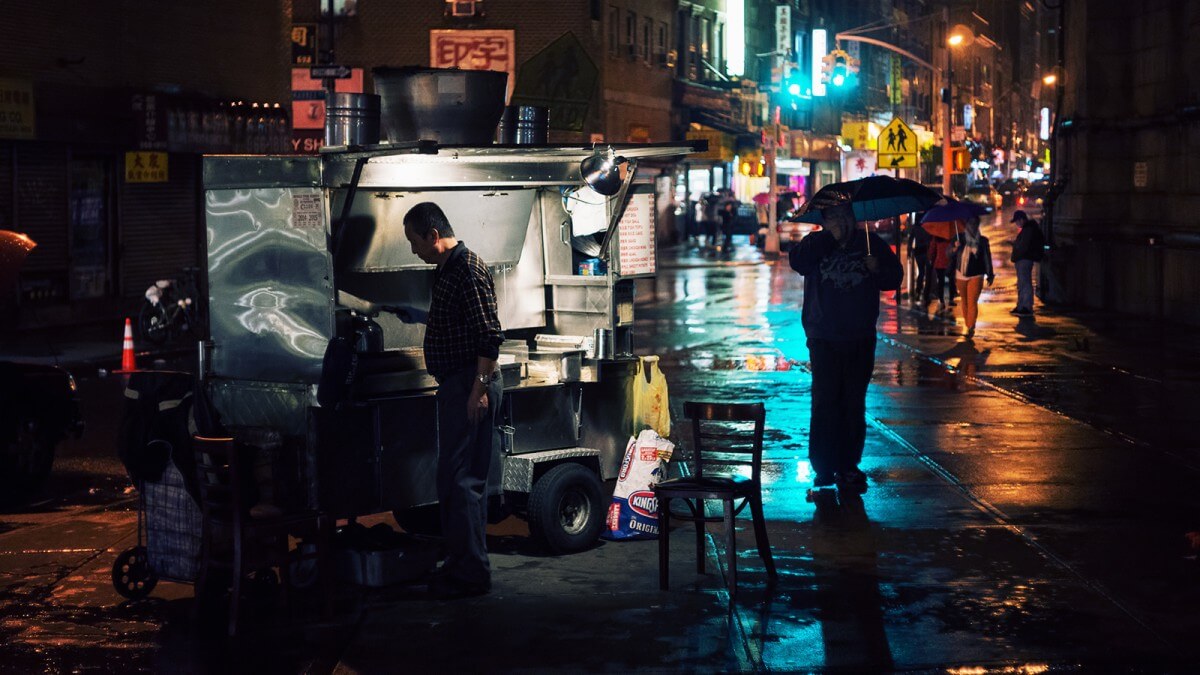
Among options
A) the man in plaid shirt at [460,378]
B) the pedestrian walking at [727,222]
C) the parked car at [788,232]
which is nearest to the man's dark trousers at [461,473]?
the man in plaid shirt at [460,378]

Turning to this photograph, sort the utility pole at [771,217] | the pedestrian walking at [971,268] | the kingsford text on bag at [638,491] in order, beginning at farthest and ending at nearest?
the utility pole at [771,217] → the pedestrian walking at [971,268] → the kingsford text on bag at [638,491]

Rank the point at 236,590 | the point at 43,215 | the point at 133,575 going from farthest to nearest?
1. the point at 43,215
2. the point at 133,575
3. the point at 236,590

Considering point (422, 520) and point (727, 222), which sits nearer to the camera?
point (422, 520)

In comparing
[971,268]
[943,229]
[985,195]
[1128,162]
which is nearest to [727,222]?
[1128,162]

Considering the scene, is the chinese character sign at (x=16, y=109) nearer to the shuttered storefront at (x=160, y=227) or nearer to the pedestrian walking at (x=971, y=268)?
the shuttered storefront at (x=160, y=227)

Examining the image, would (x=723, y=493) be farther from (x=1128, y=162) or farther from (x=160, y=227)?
(x=160, y=227)

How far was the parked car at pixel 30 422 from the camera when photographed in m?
11.4

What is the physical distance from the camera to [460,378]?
8.07 meters

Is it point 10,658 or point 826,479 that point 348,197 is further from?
point 826,479

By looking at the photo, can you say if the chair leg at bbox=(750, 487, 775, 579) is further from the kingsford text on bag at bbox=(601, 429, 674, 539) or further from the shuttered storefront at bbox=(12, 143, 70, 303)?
the shuttered storefront at bbox=(12, 143, 70, 303)

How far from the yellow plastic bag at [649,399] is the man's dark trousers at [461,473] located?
1897 mm

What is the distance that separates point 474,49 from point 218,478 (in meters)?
41.2

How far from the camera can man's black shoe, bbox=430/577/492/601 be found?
26.5 feet

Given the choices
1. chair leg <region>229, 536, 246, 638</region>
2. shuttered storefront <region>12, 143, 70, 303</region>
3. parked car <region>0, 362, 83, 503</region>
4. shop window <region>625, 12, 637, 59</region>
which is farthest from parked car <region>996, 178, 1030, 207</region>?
chair leg <region>229, 536, 246, 638</region>
